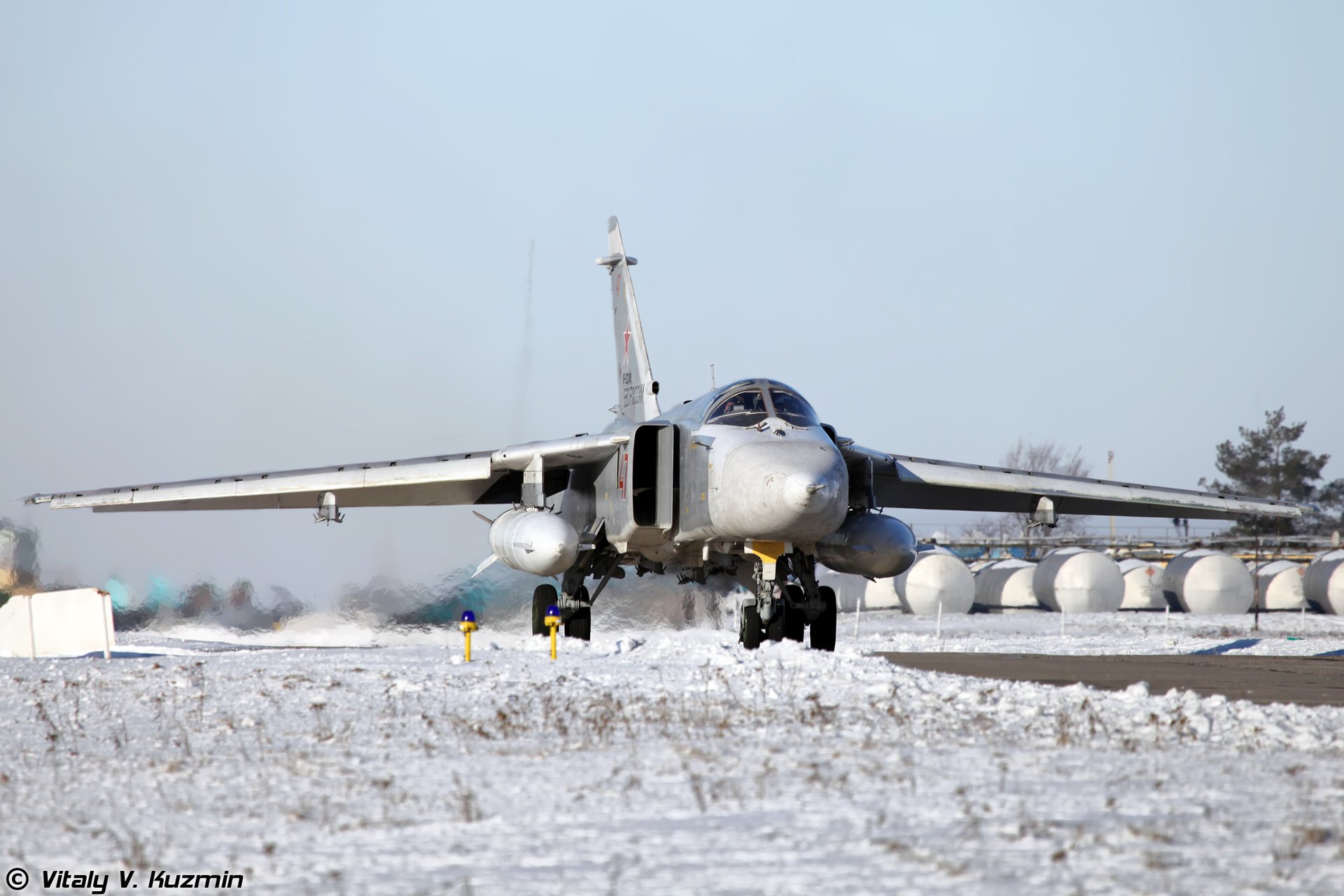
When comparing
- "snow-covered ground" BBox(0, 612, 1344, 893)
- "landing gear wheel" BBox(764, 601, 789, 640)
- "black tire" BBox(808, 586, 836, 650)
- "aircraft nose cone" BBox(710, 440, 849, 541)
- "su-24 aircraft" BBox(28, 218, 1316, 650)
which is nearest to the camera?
"snow-covered ground" BBox(0, 612, 1344, 893)

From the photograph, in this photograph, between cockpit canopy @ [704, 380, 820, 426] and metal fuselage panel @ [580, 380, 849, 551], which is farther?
cockpit canopy @ [704, 380, 820, 426]

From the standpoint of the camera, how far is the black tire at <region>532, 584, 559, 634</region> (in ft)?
62.0

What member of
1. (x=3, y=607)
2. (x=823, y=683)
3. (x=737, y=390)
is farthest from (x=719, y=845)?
(x=3, y=607)

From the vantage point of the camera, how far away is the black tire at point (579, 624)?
18.1 m

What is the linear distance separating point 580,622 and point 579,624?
4cm

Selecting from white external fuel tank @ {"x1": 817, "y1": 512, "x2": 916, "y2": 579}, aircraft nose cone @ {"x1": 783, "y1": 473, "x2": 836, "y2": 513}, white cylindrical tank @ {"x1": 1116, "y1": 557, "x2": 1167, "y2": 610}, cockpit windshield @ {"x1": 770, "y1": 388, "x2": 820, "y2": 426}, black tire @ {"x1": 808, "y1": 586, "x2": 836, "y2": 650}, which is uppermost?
cockpit windshield @ {"x1": 770, "y1": 388, "x2": 820, "y2": 426}

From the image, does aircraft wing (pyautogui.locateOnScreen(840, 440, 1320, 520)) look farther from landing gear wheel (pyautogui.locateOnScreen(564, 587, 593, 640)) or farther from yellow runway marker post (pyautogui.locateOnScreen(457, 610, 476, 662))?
yellow runway marker post (pyautogui.locateOnScreen(457, 610, 476, 662))

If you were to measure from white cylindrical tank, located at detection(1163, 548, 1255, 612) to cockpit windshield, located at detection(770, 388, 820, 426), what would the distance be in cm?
3096

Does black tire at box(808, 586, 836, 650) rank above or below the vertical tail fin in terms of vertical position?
below

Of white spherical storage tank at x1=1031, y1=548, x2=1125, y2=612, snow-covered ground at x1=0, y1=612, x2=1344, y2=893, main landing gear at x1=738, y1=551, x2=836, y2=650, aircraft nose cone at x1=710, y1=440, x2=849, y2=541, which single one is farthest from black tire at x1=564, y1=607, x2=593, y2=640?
white spherical storage tank at x1=1031, y1=548, x2=1125, y2=612

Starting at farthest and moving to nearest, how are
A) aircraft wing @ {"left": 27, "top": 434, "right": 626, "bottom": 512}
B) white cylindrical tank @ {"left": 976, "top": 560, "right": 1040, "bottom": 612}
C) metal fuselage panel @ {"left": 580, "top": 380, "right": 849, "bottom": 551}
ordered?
white cylindrical tank @ {"left": 976, "top": 560, "right": 1040, "bottom": 612}, aircraft wing @ {"left": 27, "top": 434, "right": 626, "bottom": 512}, metal fuselage panel @ {"left": 580, "top": 380, "right": 849, "bottom": 551}

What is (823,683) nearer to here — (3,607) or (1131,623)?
(3,607)

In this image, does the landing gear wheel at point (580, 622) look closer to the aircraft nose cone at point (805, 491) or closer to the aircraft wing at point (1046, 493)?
the aircraft wing at point (1046, 493)

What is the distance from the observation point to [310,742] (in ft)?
22.9
